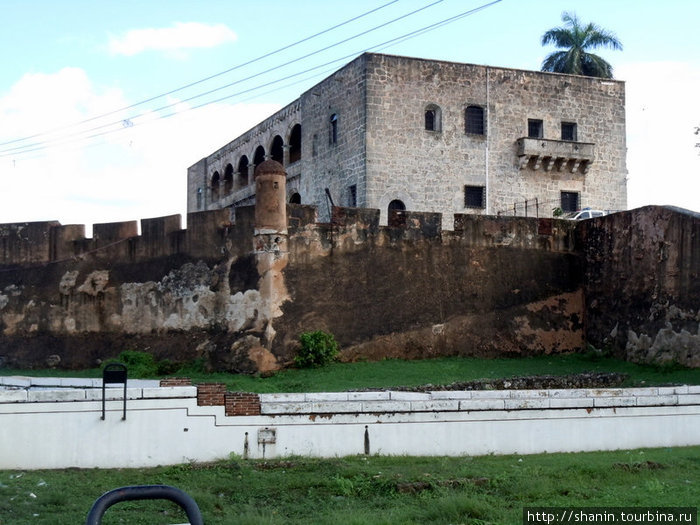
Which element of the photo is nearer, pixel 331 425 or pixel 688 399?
pixel 331 425

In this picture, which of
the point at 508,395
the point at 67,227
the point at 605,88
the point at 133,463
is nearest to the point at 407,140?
the point at 605,88

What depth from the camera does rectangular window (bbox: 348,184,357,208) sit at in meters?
27.1

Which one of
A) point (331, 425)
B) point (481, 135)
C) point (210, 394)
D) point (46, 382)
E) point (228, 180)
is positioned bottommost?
point (331, 425)

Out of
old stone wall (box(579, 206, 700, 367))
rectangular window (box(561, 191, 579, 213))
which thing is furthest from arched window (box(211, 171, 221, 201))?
old stone wall (box(579, 206, 700, 367))

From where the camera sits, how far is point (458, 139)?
27828 millimetres

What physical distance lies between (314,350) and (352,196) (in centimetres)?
1072

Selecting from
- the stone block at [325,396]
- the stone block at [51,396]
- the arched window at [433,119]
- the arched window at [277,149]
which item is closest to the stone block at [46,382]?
the stone block at [51,396]

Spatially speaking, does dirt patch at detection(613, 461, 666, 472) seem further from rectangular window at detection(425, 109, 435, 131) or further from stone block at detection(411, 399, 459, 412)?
rectangular window at detection(425, 109, 435, 131)

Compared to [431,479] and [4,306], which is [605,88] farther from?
[431,479]

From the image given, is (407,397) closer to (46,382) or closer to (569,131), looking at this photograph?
(46,382)

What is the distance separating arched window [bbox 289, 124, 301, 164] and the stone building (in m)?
1.35

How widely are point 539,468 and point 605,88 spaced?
22.7 m

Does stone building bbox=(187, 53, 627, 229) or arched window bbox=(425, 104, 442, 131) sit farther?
arched window bbox=(425, 104, 442, 131)

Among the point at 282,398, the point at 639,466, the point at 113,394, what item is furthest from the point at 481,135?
the point at 113,394
